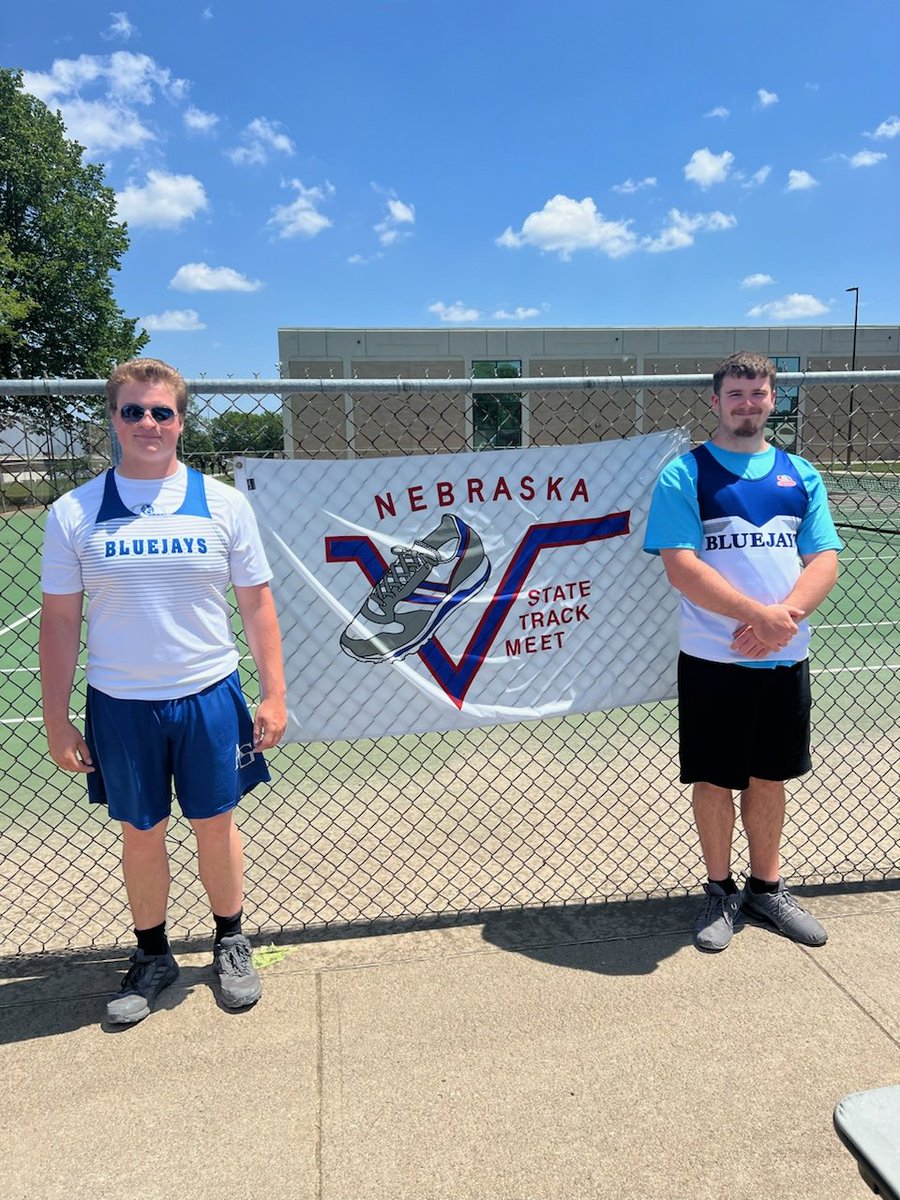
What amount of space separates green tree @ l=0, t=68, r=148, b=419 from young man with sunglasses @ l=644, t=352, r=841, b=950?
38342 mm

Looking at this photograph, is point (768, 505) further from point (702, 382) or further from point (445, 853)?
point (445, 853)

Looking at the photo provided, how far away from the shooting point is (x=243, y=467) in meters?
2.83

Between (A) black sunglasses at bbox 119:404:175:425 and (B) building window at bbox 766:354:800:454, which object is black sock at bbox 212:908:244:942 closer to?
(A) black sunglasses at bbox 119:404:175:425

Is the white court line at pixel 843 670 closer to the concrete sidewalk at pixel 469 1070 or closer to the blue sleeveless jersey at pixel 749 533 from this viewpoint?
the concrete sidewalk at pixel 469 1070

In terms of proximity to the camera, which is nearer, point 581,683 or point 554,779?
point 581,683

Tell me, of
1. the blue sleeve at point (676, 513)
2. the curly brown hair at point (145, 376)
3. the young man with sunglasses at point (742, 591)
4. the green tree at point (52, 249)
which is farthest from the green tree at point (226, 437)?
the green tree at point (52, 249)

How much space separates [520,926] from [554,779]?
1680 millimetres

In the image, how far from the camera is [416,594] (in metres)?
3.00

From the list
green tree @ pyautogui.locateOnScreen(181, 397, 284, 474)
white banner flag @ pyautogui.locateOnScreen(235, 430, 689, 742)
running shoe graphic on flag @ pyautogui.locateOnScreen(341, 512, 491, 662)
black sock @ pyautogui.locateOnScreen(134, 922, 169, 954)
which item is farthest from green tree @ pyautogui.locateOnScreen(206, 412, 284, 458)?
black sock @ pyautogui.locateOnScreen(134, 922, 169, 954)

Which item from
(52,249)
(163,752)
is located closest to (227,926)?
(163,752)

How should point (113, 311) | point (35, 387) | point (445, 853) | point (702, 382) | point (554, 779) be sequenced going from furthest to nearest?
1. point (113, 311)
2. point (554, 779)
3. point (445, 853)
4. point (702, 382)
5. point (35, 387)

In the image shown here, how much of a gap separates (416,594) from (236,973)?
1453 millimetres

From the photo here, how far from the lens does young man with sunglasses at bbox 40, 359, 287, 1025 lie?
234 cm

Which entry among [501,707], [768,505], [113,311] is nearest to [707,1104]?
[501,707]
